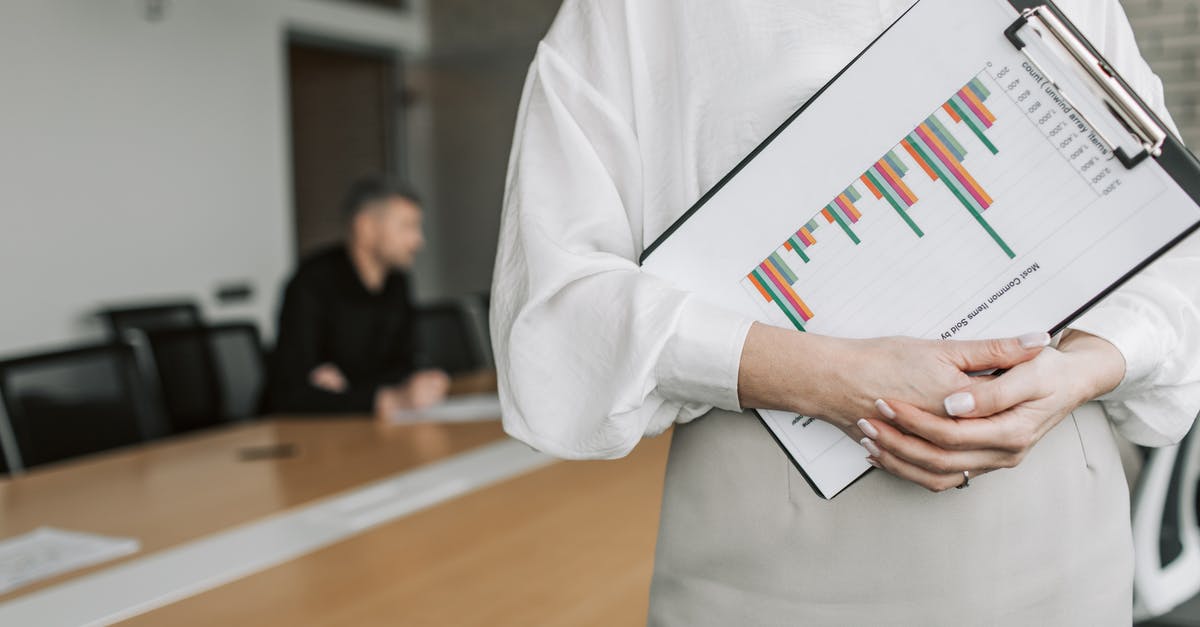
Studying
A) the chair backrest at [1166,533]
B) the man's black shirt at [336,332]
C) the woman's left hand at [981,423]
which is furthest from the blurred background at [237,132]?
the woman's left hand at [981,423]

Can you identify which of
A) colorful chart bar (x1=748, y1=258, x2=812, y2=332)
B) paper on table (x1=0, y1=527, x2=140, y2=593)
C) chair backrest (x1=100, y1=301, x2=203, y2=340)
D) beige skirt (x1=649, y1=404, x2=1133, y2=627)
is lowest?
chair backrest (x1=100, y1=301, x2=203, y2=340)

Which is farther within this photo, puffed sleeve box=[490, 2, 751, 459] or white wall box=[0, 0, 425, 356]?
white wall box=[0, 0, 425, 356]

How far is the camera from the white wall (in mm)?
4684

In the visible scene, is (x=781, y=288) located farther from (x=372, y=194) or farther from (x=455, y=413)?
(x=372, y=194)

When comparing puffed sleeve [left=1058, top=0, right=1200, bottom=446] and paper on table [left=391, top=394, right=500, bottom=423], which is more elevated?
puffed sleeve [left=1058, top=0, right=1200, bottom=446]

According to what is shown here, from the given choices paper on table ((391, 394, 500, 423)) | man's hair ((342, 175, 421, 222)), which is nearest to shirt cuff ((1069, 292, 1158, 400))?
paper on table ((391, 394, 500, 423))

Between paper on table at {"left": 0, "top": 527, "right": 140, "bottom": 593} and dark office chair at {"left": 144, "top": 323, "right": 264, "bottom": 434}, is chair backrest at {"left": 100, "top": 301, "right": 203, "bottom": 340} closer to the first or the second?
dark office chair at {"left": 144, "top": 323, "right": 264, "bottom": 434}

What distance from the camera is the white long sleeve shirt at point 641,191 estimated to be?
80 cm

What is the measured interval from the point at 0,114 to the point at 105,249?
0.77m

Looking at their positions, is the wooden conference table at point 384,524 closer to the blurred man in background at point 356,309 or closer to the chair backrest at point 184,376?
the chair backrest at point 184,376

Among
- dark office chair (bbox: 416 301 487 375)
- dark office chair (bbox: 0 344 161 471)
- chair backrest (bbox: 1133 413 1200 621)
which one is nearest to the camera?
chair backrest (bbox: 1133 413 1200 621)

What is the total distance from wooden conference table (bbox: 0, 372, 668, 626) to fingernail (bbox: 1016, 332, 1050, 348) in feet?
2.60

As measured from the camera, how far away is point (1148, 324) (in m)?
0.82

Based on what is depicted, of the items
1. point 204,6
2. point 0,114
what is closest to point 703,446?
point 0,114
